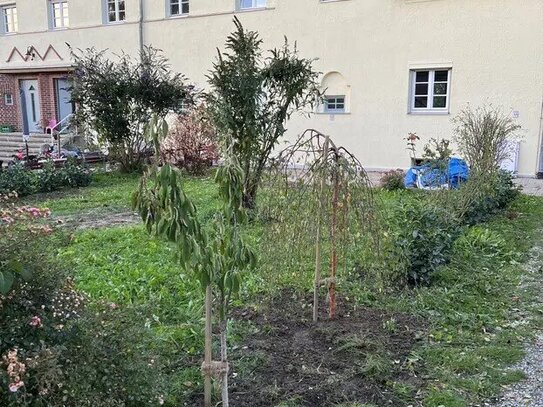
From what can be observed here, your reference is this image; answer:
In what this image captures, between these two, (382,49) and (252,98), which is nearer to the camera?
(252,98)

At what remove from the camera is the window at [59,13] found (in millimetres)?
21094

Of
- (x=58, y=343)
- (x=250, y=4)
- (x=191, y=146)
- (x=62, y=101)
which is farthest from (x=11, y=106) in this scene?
(x=58, y=343)

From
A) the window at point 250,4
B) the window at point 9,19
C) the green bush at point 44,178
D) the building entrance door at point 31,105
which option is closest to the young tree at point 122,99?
the green bush at point 44,178

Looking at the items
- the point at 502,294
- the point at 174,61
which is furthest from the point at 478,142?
the point at 174,61

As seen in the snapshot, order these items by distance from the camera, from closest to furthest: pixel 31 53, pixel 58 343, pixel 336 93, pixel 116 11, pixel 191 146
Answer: pixel 58 343
pixel 191 146
pixel 336 93
pixel 116 11
pixel 31 53

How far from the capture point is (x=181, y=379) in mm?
3299

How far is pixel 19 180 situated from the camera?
1101 centimetres

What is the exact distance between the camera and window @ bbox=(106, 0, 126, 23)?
758 inches

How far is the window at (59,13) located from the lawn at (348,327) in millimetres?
17571

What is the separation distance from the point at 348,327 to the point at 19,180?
9.15 m

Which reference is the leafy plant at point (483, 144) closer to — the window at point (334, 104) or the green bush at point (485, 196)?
the green bush at point (485, 196)

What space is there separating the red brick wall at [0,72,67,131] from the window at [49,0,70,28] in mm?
2026

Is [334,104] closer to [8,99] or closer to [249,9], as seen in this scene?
[249,9]

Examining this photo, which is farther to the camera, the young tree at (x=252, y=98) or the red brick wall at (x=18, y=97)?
the red brick wall at (x=18, y=97)
